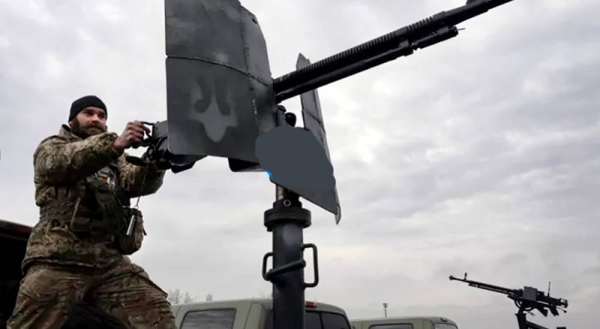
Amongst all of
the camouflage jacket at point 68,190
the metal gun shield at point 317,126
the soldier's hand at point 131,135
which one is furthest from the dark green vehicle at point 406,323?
the soldier's hand at point 131,135

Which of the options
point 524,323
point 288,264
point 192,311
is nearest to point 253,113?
point 288,264

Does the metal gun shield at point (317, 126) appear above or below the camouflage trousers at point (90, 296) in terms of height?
above

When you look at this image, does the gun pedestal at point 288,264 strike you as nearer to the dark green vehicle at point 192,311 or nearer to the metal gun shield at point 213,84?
the metal gun shield at point 213,84

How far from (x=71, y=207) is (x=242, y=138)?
1.03 metres

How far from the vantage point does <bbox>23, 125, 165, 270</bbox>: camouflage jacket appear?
276cm

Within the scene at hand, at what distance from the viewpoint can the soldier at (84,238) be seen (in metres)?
2.75

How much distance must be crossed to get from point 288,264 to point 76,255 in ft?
3.94

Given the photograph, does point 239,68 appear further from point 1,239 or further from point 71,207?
point 1,239

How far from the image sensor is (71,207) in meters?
3.01

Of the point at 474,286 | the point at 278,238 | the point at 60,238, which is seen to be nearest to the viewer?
the point at 278,238

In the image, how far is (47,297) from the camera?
9.07 ft

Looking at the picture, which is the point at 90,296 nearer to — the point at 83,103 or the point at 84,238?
the point at 84,238

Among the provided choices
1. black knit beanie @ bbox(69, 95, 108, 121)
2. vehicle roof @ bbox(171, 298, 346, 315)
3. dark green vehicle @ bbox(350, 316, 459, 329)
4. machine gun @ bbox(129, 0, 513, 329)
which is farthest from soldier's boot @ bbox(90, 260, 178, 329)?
dark green vehicle @ bbox(350, 316, 459, 329)

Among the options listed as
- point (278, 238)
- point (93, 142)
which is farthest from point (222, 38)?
point (278, 238)
